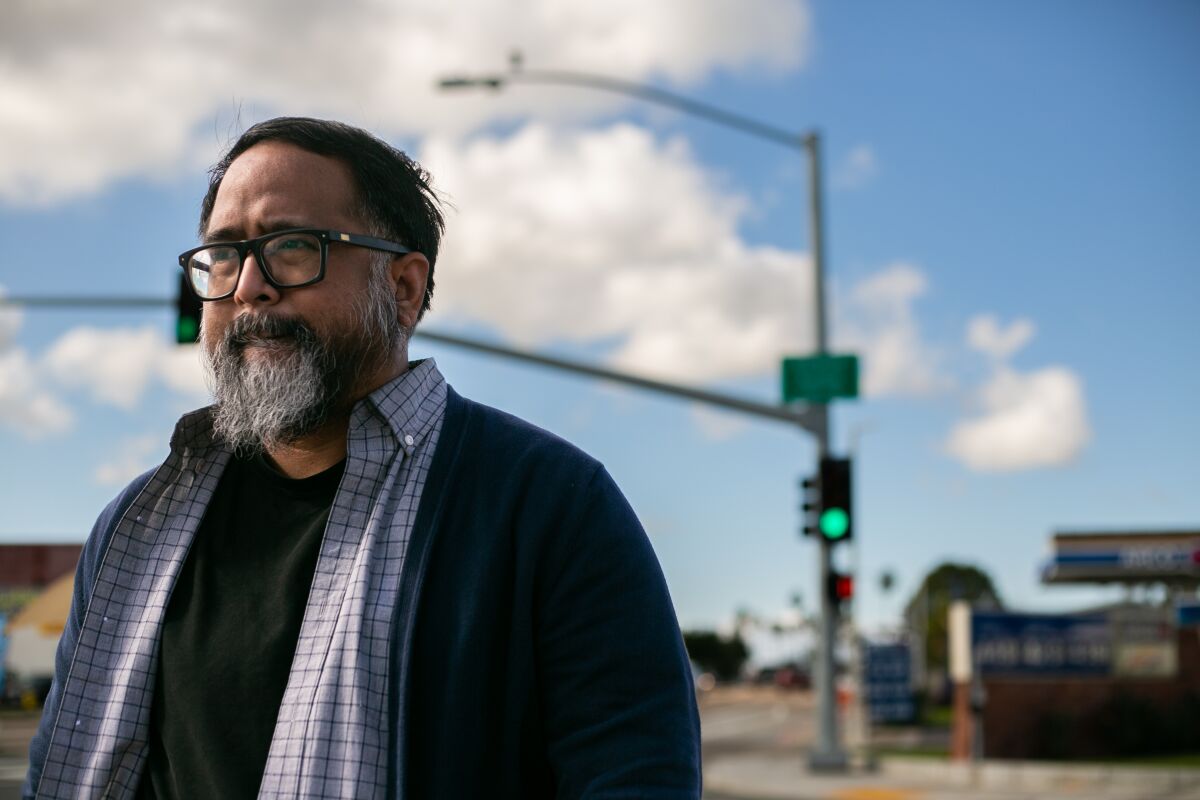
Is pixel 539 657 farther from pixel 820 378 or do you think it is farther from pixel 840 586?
pixel 840 586

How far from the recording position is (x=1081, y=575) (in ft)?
131

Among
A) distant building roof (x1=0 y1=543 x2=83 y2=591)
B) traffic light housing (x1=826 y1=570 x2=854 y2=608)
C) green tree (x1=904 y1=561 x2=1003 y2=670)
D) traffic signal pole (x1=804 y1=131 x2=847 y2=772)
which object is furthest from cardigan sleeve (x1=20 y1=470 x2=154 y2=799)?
green tree (x1=904 y1=561 x2=1003 y2=670)

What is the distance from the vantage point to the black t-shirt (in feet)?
6.72

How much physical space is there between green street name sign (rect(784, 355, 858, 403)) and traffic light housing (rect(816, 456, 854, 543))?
1.10 m

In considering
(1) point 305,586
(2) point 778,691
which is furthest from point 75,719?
(2) point 778,691

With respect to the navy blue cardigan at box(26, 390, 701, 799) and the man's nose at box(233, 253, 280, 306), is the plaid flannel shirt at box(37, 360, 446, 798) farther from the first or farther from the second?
the man's nose at box(233, 253, 280, 306)

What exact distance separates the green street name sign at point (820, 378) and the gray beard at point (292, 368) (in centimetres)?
1317

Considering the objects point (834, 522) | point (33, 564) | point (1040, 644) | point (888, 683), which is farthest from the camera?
point (888, 683)

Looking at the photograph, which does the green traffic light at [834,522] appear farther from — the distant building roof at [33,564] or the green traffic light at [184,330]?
the distant building roof at [33,564]

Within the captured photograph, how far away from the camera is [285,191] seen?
2254mm

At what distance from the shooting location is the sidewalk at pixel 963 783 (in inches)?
672

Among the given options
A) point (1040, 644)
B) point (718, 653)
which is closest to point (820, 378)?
point (1040, 644)

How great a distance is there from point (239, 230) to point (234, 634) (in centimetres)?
69

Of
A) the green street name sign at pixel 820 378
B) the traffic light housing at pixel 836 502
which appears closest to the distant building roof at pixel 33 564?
the traffic light housing at pixel 836 502
